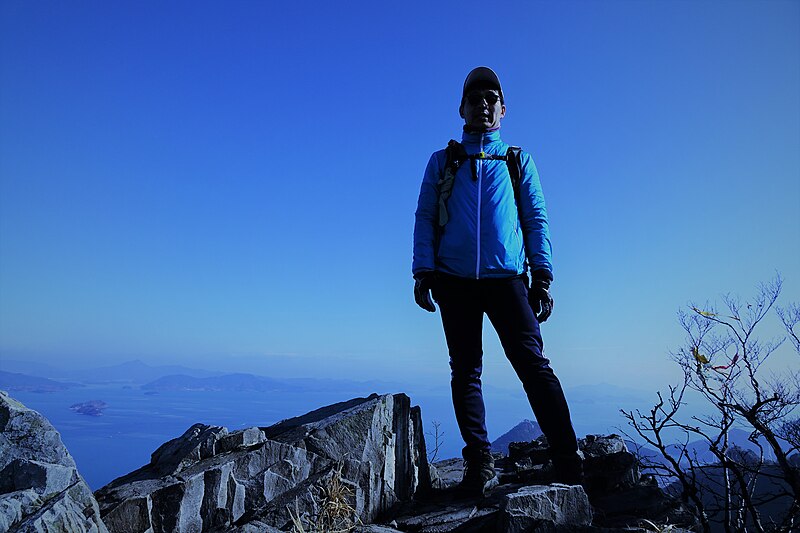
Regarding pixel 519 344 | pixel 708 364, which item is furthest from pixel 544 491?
pixel 708 364

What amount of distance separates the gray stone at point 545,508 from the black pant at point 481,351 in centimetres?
64

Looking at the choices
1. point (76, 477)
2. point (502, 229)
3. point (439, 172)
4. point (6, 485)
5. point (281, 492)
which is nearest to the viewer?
point (6, 485)

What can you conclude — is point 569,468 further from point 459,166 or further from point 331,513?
point 459,166

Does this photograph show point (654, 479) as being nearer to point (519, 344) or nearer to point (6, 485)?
point (519, 344)

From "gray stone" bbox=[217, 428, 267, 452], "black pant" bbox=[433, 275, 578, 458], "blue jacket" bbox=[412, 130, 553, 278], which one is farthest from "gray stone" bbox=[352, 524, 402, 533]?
"blue jacket" bbox=[412, 130, 553, 278]

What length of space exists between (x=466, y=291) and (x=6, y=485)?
12.0 ft

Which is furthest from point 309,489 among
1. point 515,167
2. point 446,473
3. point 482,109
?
point 482,109

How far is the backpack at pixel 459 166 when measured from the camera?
16.2ft

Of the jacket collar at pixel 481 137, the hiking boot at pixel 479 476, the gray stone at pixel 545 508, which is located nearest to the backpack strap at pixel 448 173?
the jacket collar at pixel 481 137

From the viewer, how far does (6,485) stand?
11.6 ft

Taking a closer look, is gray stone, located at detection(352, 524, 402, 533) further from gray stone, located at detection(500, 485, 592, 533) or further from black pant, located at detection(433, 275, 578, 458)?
black pant, located at detection(433, 275, 578, 458)

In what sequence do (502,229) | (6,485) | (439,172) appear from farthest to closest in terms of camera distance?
1. (439,172)
2. (502,229)
3. (6,485)

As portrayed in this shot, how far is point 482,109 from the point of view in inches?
203

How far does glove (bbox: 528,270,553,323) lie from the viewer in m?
4.76
